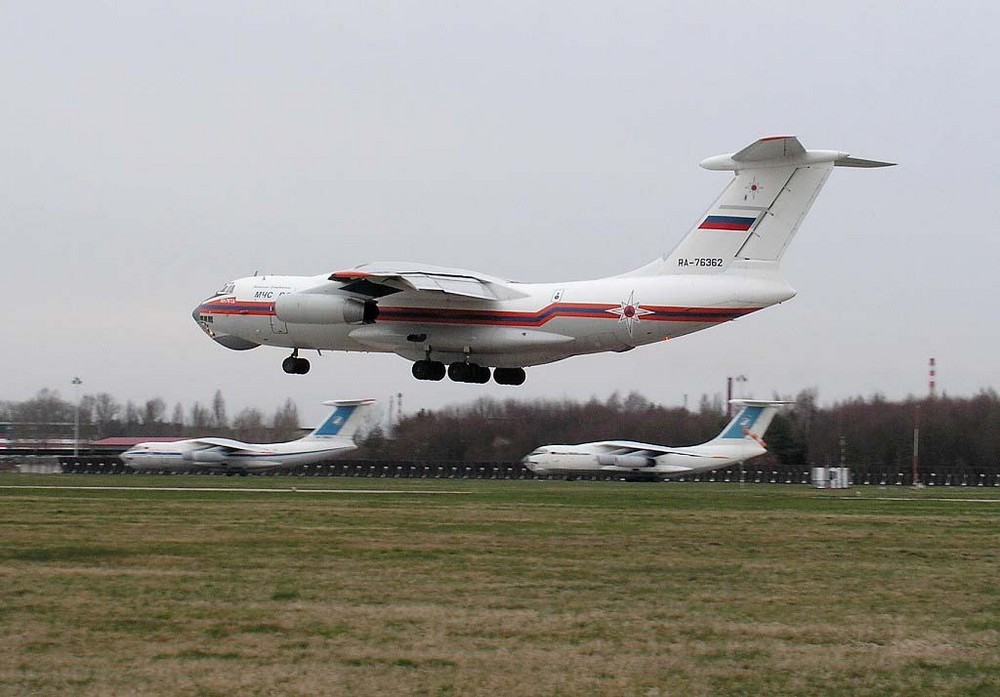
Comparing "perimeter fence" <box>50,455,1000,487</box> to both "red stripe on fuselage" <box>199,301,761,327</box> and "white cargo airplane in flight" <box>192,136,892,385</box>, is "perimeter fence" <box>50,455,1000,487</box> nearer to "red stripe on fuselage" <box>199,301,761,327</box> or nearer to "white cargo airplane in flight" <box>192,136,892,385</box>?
"white cargo airplane in flight" <box>192,136,892,385</box>

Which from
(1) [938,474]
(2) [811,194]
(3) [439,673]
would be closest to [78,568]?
(3) [439,673]

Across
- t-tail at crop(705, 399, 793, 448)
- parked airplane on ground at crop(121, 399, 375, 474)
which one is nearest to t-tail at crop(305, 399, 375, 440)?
parked airplane on ground at crop(121, 399, 375, 474)

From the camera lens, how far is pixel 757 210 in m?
24.5

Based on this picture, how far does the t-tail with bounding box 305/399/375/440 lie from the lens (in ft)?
156

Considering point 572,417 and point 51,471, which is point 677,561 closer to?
point 51,471

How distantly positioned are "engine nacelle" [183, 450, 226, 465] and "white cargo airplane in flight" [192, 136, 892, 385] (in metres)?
18.4

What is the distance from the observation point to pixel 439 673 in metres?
8.73

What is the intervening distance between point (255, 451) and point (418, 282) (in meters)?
22.8

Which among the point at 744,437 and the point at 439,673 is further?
the point at 744,437

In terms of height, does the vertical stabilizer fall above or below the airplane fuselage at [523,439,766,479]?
above

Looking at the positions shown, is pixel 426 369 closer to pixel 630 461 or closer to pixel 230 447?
pixel 630 461

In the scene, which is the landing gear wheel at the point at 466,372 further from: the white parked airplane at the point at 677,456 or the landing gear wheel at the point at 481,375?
the white parked airplane at the point at 677,456

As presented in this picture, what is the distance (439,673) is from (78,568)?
6326 mm

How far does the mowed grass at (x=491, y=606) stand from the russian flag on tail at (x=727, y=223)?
6.13m
